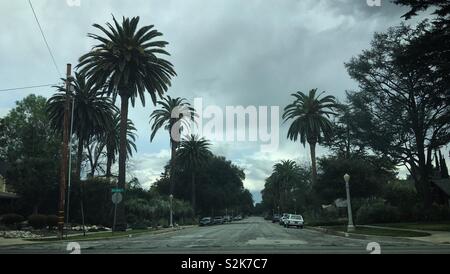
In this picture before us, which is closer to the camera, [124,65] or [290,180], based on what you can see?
[124,65]

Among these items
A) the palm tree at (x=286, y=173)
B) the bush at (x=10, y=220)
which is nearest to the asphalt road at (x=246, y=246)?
the bush at (x=10, y=220)

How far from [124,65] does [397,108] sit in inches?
1136

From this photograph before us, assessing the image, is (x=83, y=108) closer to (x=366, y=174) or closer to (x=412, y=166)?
(x=366, y=174)

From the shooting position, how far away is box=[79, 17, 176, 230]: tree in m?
47.0

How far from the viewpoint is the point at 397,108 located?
52.6 meters

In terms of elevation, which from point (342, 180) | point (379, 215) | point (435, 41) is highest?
point (435, 41)

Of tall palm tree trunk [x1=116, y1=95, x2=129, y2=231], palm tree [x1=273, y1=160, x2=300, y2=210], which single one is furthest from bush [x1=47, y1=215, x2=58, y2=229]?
palm tree [x1=273, y1=160, x2=300, y2=210]

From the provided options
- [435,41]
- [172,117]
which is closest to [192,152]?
[172,117]

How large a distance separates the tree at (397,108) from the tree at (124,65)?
22.3 m

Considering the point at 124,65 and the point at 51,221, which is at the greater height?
the point at 124,65

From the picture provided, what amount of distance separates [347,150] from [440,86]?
93.4ft

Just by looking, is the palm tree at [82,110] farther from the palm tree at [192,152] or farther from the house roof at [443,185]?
the house roof at [443,185]

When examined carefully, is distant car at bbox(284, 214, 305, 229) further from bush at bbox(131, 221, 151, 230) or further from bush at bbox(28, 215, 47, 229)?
bush at bbox(28, 215, 47, 229)

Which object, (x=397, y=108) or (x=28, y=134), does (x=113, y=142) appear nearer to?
(x=28, y=134)
